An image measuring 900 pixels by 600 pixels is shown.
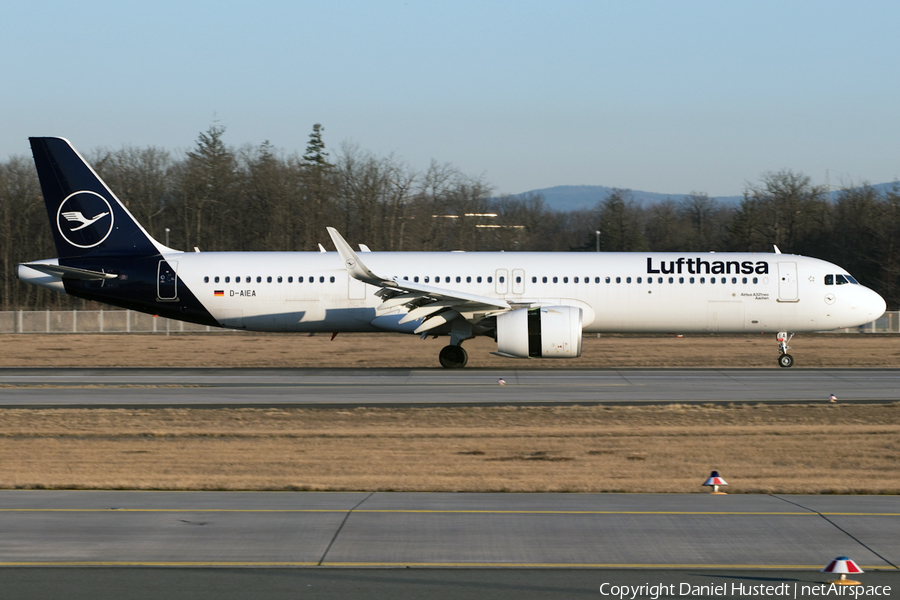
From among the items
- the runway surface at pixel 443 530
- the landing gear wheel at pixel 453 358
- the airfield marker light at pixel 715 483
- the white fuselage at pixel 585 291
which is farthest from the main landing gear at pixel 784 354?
the runway surface at pixel 443 530

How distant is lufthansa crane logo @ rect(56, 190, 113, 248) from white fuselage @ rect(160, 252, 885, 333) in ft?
8.28

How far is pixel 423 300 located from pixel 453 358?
7.67 ft

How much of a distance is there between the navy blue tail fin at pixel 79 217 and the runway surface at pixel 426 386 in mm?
3834

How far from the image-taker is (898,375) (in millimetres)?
25750

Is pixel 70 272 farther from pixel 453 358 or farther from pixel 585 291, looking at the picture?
pixel 585 291

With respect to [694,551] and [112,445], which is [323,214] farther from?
[694,551]

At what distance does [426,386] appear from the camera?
2286 centimetres

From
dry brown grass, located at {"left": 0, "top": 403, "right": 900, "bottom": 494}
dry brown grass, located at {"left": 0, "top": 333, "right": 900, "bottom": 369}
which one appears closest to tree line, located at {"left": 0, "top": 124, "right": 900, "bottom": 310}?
dry brown grass, located at {"left": 0, "top": 333, "right": 900, "bottom": 369}

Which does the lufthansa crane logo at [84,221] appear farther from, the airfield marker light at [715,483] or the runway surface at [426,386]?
the airfield marker light at [715,483]

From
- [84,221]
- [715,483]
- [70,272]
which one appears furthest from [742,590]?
[84,221]

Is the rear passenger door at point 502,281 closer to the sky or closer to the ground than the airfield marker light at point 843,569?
closer to the sky

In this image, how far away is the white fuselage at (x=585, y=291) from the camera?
27.3 m

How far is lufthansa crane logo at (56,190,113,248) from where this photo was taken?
28125 millimetres

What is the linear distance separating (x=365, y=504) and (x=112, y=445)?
Result: 6924mm
